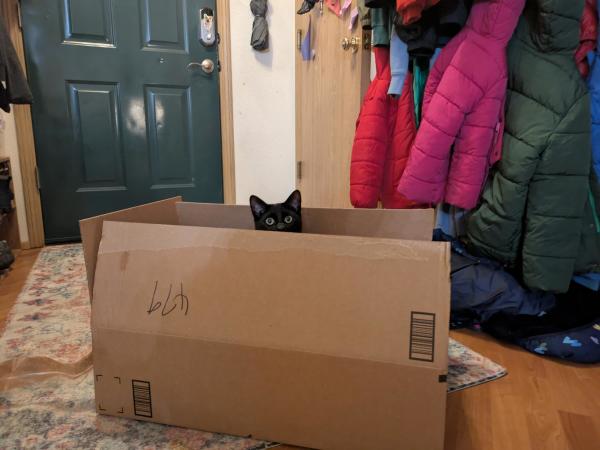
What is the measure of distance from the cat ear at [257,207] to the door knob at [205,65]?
1669 millimetres

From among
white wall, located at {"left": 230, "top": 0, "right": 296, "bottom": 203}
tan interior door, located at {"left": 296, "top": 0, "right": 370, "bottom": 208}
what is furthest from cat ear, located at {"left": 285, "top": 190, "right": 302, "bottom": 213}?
white wall, located at {"left": 230, "top": 0, "right": 296, "bottom": 203}

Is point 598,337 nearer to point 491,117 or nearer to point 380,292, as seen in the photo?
point 491,117

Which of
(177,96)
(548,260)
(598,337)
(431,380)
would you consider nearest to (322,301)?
(431,380)

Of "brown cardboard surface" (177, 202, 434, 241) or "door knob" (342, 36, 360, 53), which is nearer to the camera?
"brown cardboard surface" (177, 202, 434, 241)

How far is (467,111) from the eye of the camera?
1.25 metres

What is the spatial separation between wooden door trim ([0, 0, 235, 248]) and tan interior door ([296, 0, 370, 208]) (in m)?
0.43

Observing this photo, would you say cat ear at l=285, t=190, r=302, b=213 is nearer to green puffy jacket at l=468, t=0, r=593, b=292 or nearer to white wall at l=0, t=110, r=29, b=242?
green puffy jacket at l=468, t=0, r=593, b=292

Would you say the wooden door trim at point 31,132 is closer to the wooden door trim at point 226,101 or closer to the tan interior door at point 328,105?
the wooden door trim at point 226,101

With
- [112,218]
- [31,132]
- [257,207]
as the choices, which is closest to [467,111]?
[257,207]

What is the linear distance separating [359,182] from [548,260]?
681 mm

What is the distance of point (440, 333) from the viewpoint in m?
0.67

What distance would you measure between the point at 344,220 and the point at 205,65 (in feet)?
6.31

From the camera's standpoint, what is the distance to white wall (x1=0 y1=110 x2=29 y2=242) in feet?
7.10

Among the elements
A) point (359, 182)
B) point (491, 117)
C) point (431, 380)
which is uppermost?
point (491, 117)
